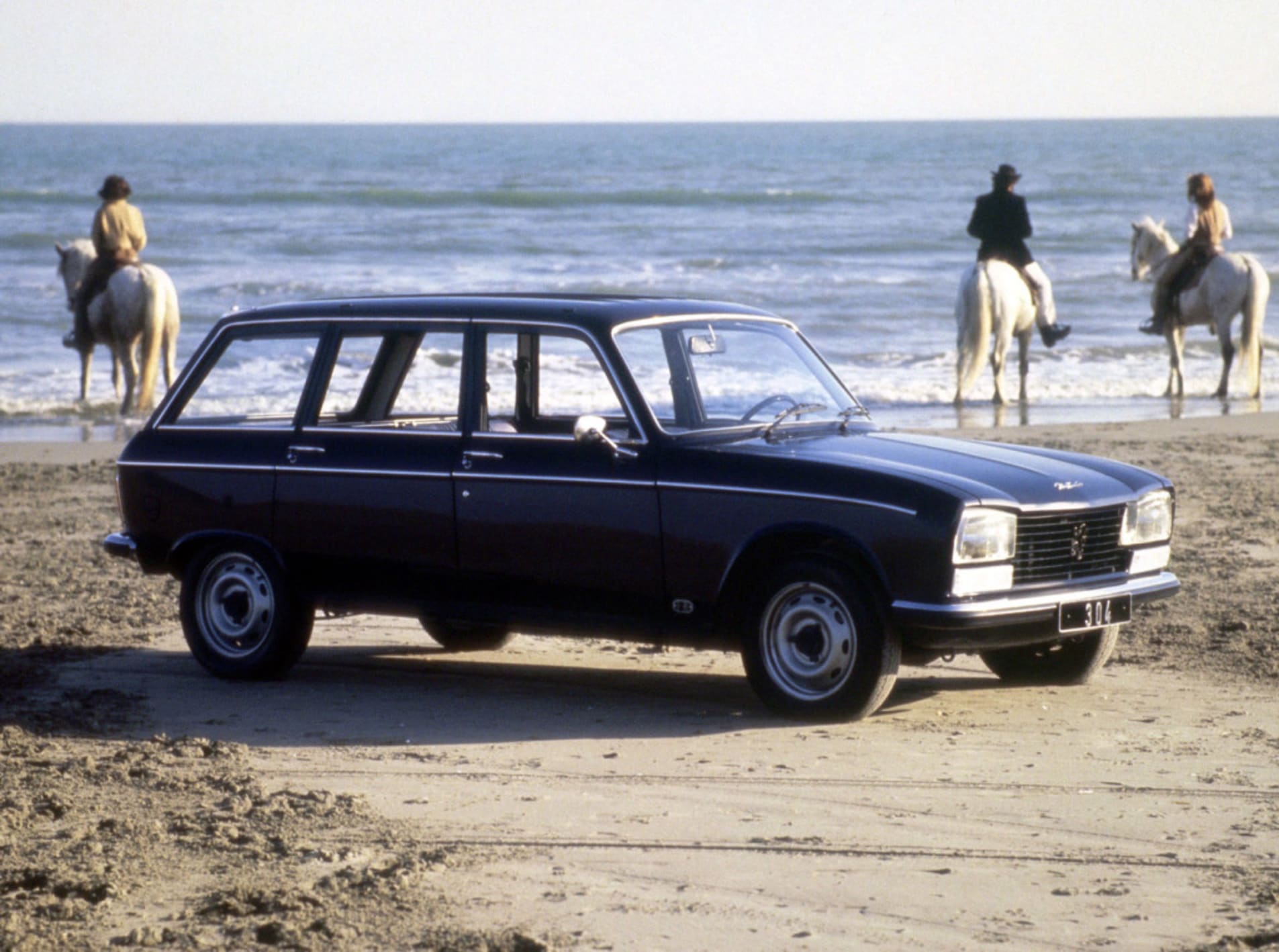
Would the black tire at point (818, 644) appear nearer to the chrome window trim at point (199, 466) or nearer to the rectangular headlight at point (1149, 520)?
the rectangular headlight at point (1149, 520)

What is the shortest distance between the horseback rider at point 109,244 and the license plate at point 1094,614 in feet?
45.1

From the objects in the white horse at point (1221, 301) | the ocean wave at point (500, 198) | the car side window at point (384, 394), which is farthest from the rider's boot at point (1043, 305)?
the ocean wave at point (500, 198)

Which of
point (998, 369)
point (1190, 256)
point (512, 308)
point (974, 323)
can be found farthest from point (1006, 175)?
point (512, 308)

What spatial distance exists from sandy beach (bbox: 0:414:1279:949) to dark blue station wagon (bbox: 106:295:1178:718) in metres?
0.35

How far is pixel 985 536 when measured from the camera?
6879 mm

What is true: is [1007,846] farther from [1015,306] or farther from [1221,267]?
[1221,267]

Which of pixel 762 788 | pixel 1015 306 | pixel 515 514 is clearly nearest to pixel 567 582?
pixel 515 514

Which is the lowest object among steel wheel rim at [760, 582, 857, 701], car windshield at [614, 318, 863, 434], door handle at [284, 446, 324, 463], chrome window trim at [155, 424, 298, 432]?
steel wheel rim at [760, 582, 857, 701]

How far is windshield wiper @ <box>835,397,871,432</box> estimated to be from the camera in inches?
309

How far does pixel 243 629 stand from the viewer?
27.2ft

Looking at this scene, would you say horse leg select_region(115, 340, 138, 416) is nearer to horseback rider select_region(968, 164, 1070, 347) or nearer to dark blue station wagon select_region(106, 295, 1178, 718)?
horseback rider select_region(968, 164, 1070, 347)

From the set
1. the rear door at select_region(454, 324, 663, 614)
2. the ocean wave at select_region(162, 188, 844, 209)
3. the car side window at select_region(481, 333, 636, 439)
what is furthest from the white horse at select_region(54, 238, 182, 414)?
the ocean wave at select_region(162, 188, 844, 209)

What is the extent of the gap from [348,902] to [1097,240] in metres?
44.2

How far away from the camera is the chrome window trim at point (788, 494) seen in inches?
270
